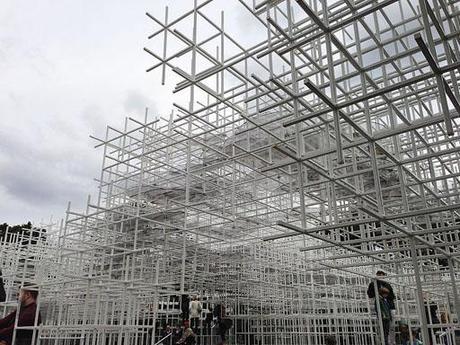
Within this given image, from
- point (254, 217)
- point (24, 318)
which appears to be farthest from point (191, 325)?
point (24, 318)

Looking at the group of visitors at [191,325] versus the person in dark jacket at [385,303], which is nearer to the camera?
the person in dark jacket at [385,303]

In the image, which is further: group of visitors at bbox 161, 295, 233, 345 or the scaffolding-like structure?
group of visitors at bbox 161, 295, 233, 345

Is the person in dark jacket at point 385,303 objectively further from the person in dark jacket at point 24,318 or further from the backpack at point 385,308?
the person in dark jacket at point 24,318

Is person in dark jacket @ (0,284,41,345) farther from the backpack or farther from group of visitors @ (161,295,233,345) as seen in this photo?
the backpack

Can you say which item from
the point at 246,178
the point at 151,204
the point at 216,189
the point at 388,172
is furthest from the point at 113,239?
the point at 388,172

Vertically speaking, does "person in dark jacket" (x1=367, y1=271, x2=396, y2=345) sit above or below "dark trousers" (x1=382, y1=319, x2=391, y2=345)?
above

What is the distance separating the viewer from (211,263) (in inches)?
731

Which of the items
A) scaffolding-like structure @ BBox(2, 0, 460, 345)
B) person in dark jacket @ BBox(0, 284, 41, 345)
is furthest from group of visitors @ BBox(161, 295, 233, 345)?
person in dark jacket @ BBox(0, 284, 41, 345)

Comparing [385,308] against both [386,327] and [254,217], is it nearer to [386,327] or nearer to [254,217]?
[386,327]

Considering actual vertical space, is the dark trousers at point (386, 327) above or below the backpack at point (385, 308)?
below

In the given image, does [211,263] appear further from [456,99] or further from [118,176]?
[456,99]

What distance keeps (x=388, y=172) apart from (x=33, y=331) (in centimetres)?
1064

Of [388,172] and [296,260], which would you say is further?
[296,260]

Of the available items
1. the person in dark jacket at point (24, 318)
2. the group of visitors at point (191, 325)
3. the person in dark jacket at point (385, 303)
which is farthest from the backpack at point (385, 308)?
the person in dark jacket at point (24, 318)
